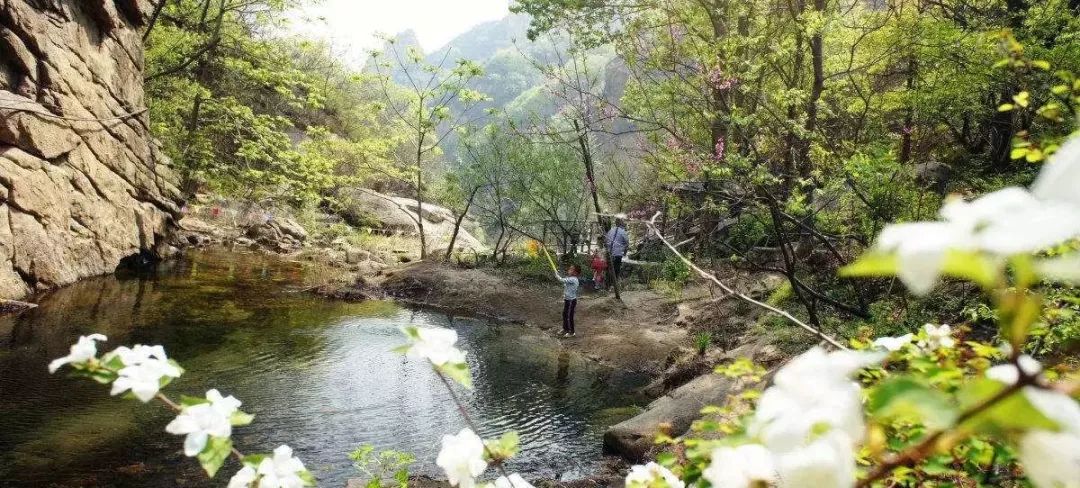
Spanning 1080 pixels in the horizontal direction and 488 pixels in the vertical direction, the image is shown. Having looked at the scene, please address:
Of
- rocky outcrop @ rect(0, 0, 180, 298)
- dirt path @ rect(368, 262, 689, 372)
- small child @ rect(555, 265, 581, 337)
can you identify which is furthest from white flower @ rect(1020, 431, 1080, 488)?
rocky outcrop @ rect(0, 0, 180, 298)

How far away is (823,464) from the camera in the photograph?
606mm

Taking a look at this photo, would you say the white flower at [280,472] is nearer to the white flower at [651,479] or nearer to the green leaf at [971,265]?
the white flower at [651,479]

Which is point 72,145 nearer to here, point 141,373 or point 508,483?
point 141,373

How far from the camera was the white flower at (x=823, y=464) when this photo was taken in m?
0.61

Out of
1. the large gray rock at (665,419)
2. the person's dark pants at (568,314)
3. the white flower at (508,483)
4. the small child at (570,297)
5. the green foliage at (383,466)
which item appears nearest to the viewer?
the white flower at (508,483)

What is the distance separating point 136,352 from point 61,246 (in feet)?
38.8

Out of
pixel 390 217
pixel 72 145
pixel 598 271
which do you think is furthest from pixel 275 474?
pixel 390 217

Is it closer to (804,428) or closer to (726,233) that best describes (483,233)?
(726,233)

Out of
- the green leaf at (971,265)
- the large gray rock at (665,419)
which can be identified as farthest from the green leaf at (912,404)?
the large gray rock at (665,419)

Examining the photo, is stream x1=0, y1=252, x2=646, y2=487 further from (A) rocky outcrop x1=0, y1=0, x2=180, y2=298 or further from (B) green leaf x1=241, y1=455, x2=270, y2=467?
(B) green leaf x1=241, y1=455, x2=270, y2=467

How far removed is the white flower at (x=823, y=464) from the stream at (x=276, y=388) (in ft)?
17.9

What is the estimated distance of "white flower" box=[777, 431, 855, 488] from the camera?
1.99ft

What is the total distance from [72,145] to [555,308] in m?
10.3

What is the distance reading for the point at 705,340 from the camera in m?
9.47
